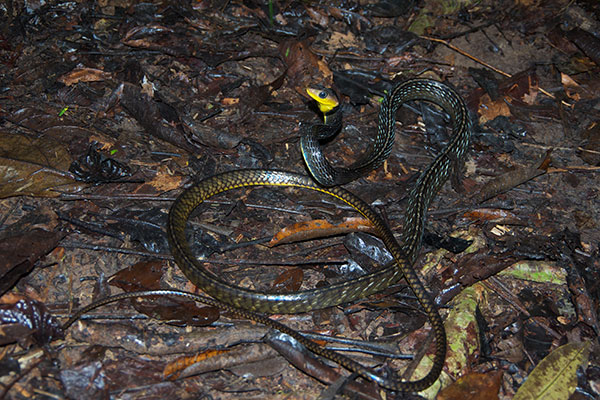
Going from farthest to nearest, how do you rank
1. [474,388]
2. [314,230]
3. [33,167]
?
[33,167], [314,230], [474,388]

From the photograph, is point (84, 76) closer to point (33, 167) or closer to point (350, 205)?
point (33, 167)

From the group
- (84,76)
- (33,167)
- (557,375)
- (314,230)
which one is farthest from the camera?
(84,76)

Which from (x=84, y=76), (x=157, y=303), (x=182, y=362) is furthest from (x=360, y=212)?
(x=84, y=76)

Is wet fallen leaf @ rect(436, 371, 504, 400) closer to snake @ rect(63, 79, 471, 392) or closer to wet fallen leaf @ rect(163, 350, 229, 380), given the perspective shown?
snake @ rect(63, 79, 471, 392)

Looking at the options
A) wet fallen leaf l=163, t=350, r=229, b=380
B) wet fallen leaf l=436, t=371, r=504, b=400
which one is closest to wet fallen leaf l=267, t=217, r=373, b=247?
wet fallen leaf l=163, t=350, r=229, b=380

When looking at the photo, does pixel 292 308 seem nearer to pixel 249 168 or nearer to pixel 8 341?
pixel 249 168

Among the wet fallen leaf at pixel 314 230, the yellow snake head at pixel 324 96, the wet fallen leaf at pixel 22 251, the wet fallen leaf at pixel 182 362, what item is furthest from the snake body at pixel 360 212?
the wet fallen leaf at pixel 22 251

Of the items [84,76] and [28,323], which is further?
[84,76]

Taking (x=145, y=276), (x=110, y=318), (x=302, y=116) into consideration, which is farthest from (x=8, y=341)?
(x=302, y=116)
